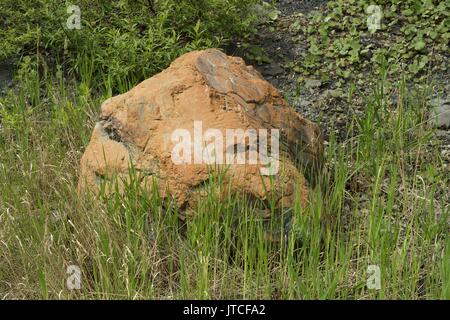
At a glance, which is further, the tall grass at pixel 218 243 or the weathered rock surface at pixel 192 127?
the weathered rock surface at pixel 192 127

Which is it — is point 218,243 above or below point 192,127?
below

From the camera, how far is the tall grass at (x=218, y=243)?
4.29m

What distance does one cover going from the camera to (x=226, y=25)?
6.41 m

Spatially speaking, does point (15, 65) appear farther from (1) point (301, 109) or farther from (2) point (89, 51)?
(1) point (301, 109)

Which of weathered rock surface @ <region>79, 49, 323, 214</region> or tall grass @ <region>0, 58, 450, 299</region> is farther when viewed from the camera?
weathered rock surface @ <region>79, 49, 323, 214</region>

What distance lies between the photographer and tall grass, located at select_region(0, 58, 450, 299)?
4.29 metres

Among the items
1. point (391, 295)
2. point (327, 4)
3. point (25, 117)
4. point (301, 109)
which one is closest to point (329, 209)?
point (391, 295)

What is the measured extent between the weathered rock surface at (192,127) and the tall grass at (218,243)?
Result: 0.31ft

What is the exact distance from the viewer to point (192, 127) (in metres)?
4.69

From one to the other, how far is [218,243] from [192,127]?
2.07 ft

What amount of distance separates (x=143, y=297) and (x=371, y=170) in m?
1.73

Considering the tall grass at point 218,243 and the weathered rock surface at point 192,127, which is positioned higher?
the weathered rock surface at point 192,127

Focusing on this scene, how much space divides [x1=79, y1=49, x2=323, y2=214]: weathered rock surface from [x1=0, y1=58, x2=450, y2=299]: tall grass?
10 centimetres

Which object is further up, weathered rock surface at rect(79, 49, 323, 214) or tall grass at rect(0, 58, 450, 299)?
weathered rock surface at rect(79, 49, 323, 214)
